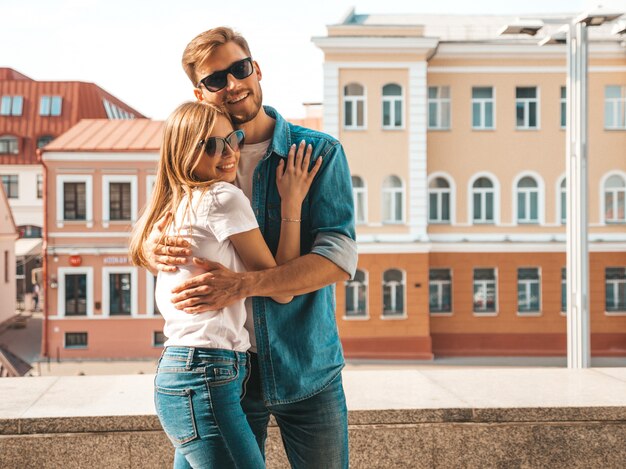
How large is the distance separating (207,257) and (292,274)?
147mm

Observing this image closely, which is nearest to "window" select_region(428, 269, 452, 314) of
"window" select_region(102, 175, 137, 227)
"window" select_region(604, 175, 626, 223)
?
"window" select_region(604, 175, 626, 223)

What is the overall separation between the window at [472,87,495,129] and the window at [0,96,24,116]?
20.8 m

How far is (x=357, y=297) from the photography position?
1823 centimetres

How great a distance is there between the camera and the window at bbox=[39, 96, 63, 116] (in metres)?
32.4

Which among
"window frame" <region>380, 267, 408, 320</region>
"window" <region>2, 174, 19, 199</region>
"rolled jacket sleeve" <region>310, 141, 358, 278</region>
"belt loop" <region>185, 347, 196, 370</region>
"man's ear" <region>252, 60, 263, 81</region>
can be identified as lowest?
"window frame" <region>380, 267, 408, 320</region>

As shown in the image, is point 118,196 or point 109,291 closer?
point 118,196

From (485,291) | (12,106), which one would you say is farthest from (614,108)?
(12,106)

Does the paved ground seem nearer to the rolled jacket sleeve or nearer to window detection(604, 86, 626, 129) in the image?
window detection(604, 86, 626, 129)

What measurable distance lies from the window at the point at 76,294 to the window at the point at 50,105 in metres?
15.4

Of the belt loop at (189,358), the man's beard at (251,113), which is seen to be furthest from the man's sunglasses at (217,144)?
the belt loop at (189,358)

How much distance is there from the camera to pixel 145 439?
2070 millimetres

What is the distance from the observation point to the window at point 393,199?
60.1 ft

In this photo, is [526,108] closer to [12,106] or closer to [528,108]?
[528,108]

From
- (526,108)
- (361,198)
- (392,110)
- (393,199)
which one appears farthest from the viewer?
(526,108)
